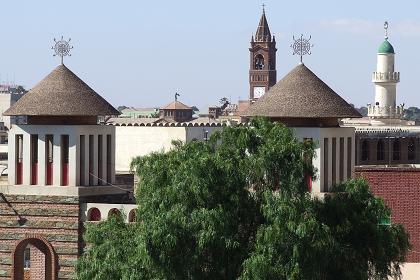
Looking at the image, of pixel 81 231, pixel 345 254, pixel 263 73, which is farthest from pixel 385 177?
pixel 263 73

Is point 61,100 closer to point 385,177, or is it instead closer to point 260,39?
point 385,177


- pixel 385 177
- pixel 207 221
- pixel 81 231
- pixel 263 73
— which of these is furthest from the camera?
pixel 263 73

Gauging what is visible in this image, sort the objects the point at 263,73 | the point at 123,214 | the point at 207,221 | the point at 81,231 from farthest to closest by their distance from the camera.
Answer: the point at 263,73
the point at 81,231
the point at 123,214
the point at 207,221

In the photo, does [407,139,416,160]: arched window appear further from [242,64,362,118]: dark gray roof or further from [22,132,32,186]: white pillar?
[22,132,32,186]: white pillar

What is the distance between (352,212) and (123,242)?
559 cm

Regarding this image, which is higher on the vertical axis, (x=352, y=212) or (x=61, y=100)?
(x=61, y=100)

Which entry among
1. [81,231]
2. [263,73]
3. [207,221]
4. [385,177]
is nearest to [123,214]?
[81,231]

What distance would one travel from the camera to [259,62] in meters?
179

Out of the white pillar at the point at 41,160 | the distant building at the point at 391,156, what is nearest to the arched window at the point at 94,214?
the white pillar at the point at 41,160

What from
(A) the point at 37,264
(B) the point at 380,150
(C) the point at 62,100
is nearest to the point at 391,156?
(B) the point at 380,150

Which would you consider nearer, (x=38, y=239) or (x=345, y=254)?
(x=345, y=254)

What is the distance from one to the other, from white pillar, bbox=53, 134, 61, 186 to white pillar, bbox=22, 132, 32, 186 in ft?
2.65

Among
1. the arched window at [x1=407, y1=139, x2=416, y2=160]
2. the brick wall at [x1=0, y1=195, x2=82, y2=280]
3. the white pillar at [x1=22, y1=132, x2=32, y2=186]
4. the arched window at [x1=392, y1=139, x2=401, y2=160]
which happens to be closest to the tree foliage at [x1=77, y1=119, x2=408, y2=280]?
the brick wall at [x1=0, y1=195, x2=82, y2=280]

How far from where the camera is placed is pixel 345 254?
116ft
